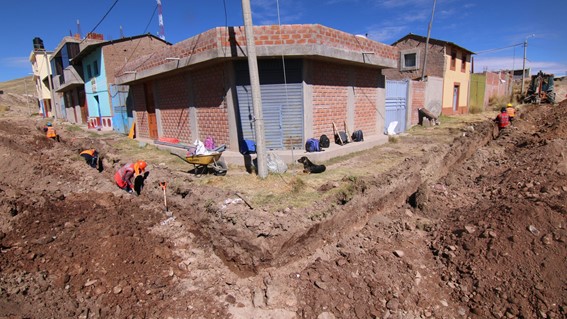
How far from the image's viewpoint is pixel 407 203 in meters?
6.56

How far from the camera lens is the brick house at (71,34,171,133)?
17.6m

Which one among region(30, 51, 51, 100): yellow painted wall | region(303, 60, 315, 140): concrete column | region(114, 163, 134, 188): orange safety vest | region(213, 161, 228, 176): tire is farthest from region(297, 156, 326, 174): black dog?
region(30, 51, 51, 100): yellow painted wall

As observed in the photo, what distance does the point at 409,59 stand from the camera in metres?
13.6

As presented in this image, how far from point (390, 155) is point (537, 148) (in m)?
4.68

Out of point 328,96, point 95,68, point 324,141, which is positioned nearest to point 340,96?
point 328,96

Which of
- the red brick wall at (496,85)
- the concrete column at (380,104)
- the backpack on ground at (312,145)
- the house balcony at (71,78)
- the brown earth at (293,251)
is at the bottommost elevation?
the brown earth at (293,251)

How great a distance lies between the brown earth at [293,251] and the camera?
352 cm

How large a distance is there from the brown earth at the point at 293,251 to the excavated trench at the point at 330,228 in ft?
0.07

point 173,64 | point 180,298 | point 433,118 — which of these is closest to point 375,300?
point 180,298

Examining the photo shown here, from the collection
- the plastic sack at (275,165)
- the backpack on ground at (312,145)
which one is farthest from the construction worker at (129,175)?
the backpack on ground at (312,145)

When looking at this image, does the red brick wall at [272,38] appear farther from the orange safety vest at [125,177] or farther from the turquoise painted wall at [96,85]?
the turquoise painted wall at [96,85]

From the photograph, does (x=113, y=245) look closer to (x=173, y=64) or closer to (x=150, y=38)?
(x=173, y=64)

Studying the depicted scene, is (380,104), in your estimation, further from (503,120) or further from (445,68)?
(445,68)

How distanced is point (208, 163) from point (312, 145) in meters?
2.94
